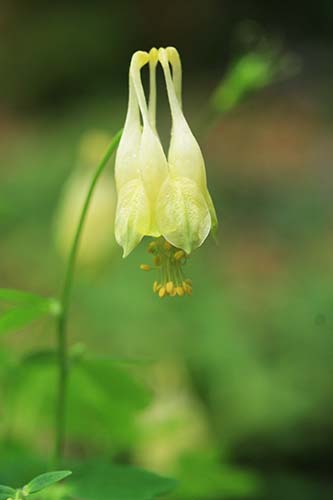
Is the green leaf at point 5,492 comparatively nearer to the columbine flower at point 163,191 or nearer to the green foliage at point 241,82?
the columbine flower at point 163,191

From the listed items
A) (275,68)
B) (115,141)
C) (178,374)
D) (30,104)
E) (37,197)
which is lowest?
(115,141)

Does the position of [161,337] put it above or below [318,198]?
below

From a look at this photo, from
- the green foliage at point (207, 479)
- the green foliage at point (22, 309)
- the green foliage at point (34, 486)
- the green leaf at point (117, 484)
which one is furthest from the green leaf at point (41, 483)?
the green foliage at point (207, 479)

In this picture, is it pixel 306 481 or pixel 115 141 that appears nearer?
pixel 115 141

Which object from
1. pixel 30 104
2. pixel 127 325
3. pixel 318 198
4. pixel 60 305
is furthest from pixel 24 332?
pixel 30 104

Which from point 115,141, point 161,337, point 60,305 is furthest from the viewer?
point 161,337

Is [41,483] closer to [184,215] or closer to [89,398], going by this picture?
[184,215]

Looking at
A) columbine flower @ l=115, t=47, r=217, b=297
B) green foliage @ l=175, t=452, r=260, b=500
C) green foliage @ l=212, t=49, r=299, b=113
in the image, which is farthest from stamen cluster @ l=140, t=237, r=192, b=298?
green foliage @ l=212, t=49, r=299, b=113

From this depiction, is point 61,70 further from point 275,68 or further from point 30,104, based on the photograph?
point 275,68
